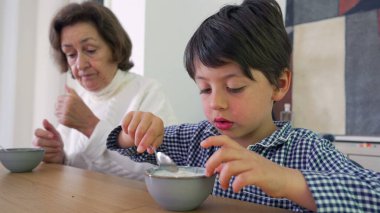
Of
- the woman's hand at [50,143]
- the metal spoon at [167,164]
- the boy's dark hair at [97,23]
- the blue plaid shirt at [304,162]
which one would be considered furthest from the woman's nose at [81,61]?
the metal spoon at [167,164]

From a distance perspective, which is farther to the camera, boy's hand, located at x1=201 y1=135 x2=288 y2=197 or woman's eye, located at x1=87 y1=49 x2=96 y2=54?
woman's eye, located at x1=87 y1=49 x2=96 y2=54

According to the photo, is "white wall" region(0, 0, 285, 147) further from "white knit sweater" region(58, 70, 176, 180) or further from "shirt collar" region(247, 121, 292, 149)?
"shirt collar" region(247, 121, 292, 149)

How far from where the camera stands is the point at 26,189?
0.65 m

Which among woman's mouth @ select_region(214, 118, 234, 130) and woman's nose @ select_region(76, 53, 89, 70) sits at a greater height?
woman's nose @ select_region(76, 53, 89, 70)

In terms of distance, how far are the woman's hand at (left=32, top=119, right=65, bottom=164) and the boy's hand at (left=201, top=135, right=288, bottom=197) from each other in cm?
77

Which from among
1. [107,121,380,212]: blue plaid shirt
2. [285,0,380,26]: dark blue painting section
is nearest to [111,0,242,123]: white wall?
[285,0,380,26]: dark blue painting section

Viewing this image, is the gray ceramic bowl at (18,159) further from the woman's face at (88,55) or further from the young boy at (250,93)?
the woman's face at (88,55)

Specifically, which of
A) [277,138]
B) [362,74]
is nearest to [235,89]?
[277,138]

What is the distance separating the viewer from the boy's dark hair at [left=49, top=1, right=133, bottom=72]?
1.40m

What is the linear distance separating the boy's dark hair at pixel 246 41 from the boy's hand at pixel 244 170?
0.28m

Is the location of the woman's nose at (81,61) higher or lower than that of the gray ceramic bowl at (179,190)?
higher

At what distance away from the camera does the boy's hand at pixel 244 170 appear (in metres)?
0.48

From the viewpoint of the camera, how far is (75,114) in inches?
43.9

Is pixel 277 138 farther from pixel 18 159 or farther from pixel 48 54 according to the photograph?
pixel 48 54
